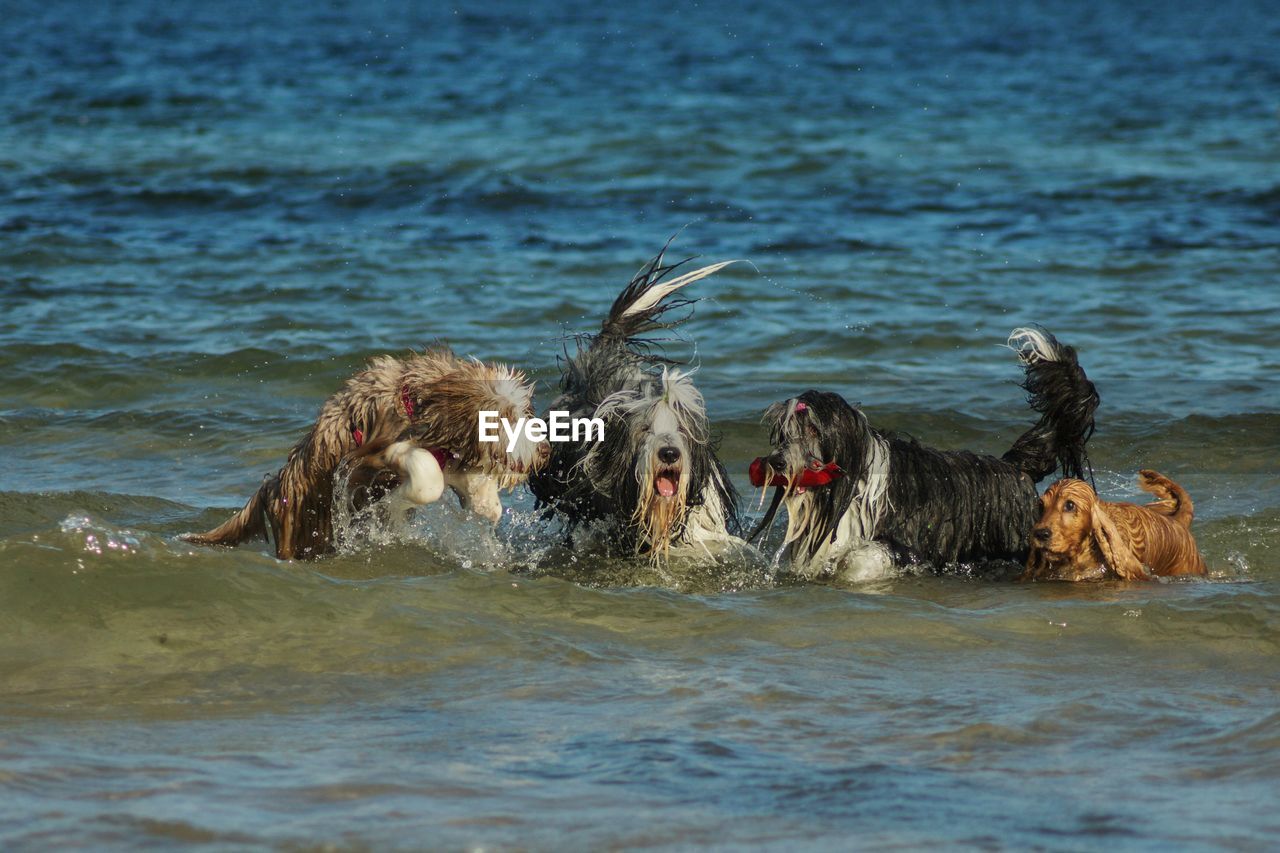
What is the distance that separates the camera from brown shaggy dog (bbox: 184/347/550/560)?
17.7 feet

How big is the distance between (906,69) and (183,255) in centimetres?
2382

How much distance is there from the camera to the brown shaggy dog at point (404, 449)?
5406mm

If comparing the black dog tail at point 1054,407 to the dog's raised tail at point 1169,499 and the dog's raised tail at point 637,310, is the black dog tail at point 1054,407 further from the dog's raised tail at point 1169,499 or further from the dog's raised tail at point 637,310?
the dog's raised tail at point 637,310

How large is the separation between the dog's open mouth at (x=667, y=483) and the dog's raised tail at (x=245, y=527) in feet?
4.79

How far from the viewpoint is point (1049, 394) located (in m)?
6.09

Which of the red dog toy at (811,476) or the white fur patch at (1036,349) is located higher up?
the white fur patch at (1036,349)

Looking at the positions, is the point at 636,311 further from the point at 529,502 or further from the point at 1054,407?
the point at 1054,407

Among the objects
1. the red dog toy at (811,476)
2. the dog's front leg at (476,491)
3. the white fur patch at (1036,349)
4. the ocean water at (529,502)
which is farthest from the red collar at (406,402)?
the white fur patch at (1036,349)

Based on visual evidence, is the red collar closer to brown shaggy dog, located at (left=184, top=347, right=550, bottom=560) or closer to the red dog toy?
brown shaggy dog, located at (left=184, top=347, right=550, bottom=560)

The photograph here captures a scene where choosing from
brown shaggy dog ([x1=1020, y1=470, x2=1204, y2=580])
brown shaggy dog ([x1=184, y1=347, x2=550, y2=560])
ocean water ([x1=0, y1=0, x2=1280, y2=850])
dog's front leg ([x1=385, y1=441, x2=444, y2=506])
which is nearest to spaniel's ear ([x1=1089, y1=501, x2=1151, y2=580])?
brown shaggy dog ([x1=1020, y1=470, x2=1204, y2=580])

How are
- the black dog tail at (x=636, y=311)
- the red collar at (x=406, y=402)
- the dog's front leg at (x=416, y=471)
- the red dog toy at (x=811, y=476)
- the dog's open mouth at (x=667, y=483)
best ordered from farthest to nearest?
the black dog tail at (x=636, y=311) < the dog's open mouth at (x=667, y=483) < the red dog toy at (x=811, y=476) < the red collar at (x=406, y=402) < the dog's front leg at (x=416, y=471)

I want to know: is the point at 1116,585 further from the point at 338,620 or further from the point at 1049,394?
the point at 338,620

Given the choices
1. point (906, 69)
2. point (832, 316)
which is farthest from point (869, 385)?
point (906, 69)

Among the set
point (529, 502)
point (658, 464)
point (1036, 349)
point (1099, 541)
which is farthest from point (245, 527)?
point (1099, 541)
